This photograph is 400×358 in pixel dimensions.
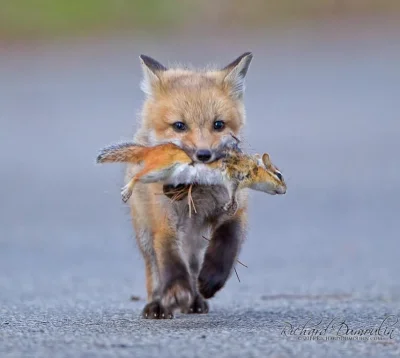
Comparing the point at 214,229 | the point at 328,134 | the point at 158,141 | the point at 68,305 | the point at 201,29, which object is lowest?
the point at 68,305

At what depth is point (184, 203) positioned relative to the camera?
24.8 feet

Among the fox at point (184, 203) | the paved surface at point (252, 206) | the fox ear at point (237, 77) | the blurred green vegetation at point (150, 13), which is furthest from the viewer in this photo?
the blurred green vegetation at point (150, 13)

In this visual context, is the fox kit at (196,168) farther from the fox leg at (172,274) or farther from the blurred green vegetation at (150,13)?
the blurred green vegetation at (150,13)

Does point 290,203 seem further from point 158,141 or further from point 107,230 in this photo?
point 158,141

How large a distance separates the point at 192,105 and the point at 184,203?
0.88 metres

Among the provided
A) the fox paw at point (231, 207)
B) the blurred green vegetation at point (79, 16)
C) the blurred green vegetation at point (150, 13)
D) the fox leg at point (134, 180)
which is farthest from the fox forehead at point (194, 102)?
the blurred green vegetation at point (79, 16)

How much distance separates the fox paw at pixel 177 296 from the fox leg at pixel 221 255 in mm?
144

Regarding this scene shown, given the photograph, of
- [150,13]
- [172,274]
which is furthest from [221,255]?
[150,13]

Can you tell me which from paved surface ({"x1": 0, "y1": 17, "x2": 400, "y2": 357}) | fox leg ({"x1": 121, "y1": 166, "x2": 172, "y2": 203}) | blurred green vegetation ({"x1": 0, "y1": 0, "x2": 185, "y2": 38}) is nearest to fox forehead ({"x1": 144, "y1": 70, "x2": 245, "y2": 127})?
paved surface ({"x1": 0, "y1": 17, "x2": 400, "y2": 357})

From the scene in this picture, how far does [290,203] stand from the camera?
1600 cm

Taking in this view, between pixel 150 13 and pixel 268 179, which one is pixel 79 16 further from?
pixel 268 179

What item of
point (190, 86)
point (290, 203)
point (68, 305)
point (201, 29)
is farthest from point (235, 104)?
point (201, 29)

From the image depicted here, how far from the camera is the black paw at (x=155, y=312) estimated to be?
300 inches

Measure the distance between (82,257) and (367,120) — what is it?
31.2 feet
